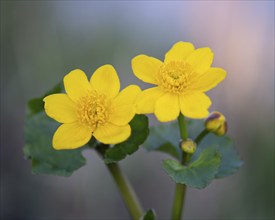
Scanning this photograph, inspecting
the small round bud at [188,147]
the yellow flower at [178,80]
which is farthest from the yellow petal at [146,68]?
the small round bud at [188,147]

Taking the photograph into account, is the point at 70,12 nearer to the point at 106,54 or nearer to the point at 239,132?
the point at 106,54

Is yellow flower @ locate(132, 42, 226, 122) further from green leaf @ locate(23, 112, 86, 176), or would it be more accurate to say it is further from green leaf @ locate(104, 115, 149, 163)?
green leaf @ locate(23, 112, 86, 176)

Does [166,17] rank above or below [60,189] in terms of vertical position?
above

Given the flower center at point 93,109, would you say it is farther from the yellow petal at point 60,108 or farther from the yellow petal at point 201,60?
the yellow petal at point 201,60

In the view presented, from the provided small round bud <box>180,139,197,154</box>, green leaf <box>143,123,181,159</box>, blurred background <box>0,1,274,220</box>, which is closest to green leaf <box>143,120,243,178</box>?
green leaf <box>143,123,181,159</box>

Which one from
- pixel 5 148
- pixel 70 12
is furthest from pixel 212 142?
pixel 70 12

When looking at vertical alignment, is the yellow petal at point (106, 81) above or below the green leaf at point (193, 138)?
above
